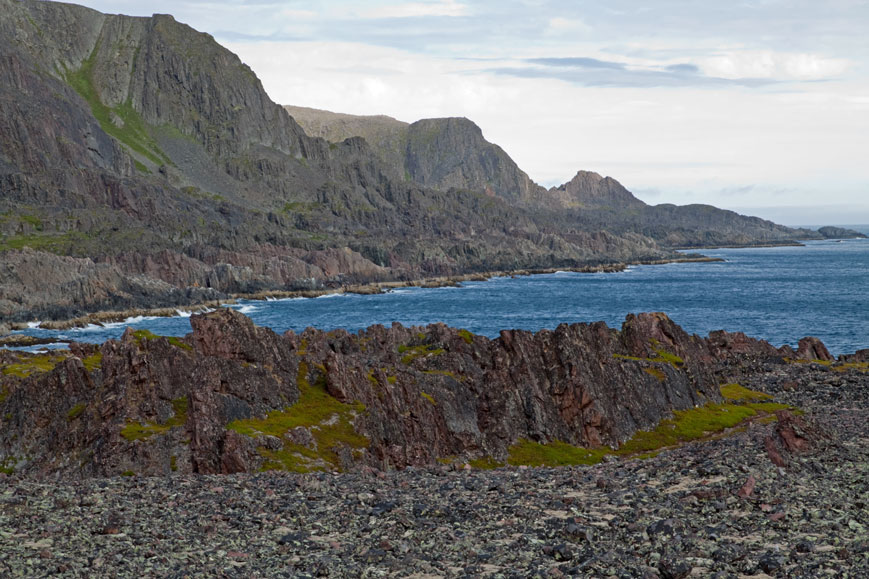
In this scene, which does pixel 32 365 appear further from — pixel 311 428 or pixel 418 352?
pixel 418 352

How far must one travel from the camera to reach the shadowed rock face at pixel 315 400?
42031 millimetres

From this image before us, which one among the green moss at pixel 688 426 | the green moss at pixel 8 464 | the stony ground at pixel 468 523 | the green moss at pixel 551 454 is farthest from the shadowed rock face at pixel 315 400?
the stony ground at pixel 468 523

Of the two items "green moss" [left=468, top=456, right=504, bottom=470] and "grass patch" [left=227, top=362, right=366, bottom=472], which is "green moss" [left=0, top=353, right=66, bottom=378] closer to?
"grass patch" [left=227, top=362, right=366, bottom=472]

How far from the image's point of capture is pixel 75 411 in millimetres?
47500

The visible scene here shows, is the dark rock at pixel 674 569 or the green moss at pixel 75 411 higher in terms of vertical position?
the dark rock at pixel 674 569

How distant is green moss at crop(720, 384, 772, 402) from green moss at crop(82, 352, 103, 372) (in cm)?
4917

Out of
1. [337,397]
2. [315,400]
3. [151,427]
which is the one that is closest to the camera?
[151,427]

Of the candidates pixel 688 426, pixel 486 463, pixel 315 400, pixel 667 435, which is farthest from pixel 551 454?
pixel 315 400

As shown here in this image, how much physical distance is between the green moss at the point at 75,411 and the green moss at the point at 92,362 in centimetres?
515

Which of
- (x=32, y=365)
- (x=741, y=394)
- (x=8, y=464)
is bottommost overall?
(x=741, y=394)

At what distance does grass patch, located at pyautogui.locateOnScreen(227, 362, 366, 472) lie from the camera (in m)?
41.3

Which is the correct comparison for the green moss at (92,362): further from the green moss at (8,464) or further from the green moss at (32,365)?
the green moss at (8,464)

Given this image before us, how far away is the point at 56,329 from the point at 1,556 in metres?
137

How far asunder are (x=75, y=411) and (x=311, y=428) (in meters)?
13.8
